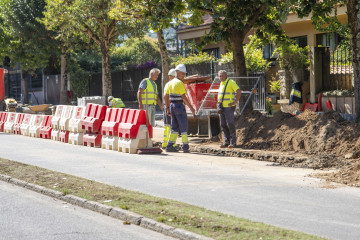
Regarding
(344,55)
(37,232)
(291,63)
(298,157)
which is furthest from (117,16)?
(37,232)

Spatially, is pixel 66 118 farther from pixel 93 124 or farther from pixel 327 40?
pixel 327 40

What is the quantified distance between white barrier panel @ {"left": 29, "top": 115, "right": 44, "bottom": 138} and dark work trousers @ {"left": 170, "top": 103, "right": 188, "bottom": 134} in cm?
707

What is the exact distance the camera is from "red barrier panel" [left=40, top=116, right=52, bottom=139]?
20.2 metres

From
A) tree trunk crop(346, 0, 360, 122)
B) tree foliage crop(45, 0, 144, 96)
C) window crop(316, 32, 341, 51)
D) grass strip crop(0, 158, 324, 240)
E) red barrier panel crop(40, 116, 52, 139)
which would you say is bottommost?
grass strip crop(0, 158, 324, 240)

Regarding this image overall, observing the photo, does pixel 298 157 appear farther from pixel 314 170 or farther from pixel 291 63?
pixel 291 63

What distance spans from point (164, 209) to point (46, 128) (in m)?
13.5

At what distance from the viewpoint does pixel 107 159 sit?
45.7 ft

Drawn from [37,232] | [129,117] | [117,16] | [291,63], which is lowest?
[37,232]

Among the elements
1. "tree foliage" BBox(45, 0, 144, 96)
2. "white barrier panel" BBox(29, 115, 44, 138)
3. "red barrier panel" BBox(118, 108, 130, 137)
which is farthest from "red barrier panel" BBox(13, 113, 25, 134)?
"red barrier panel" BBox(118, 108, 130, 137)

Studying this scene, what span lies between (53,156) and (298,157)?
5697 mm

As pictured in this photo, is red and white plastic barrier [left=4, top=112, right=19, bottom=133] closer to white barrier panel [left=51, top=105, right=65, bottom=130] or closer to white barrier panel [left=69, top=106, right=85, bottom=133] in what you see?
white barrier panel [left=51, top=105, right=65, bottom=130]

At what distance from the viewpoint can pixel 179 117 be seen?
1527 centimetres

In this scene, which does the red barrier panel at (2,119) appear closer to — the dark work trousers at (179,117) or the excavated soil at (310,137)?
the dark work trousers at (179,117)

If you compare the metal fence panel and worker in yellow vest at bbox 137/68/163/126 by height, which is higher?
the metal fence panel
